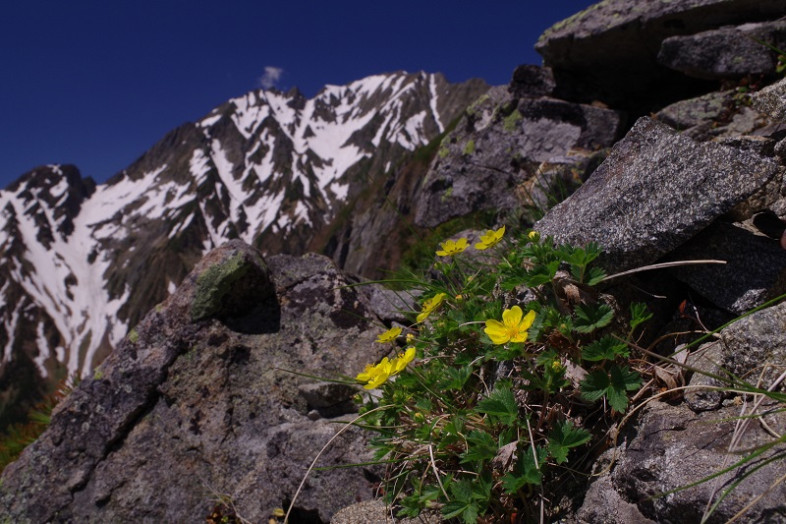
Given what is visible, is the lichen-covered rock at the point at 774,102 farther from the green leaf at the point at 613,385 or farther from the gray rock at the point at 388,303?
the gray rock at the point at 388,303

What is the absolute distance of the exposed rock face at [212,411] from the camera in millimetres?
3965

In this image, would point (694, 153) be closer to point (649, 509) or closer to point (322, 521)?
point (649, 509)

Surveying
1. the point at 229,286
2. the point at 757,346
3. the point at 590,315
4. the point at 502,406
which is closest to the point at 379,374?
the point at 502,406

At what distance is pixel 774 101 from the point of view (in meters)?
3.93

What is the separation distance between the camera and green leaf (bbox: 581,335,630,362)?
2.06 metres

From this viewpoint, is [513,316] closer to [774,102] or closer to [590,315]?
[590,315]

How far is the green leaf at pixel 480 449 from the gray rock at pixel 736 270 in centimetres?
127

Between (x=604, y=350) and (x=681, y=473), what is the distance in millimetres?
512

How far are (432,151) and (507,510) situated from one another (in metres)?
27.4

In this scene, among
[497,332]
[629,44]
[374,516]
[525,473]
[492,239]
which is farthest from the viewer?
[629,44]

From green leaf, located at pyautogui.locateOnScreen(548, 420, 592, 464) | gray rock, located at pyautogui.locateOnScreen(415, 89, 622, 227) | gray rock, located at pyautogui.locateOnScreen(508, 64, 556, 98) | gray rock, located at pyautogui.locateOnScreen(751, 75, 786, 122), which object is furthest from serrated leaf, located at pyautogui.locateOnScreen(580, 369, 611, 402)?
gray rock, located at pyautogui.locateOnScreen(508, 64, 556, 98)

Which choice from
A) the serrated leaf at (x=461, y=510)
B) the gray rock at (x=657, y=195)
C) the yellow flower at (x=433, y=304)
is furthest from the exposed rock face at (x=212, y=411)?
the gray rock at (x=657, y=195)

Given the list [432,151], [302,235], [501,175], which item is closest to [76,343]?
[302,235]

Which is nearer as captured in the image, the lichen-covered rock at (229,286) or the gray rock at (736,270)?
the gray rock at (736,270)
